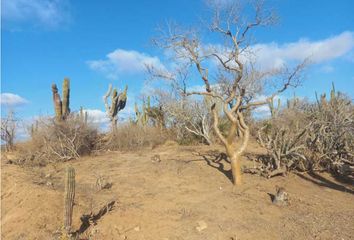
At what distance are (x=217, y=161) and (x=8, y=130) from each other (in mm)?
10736

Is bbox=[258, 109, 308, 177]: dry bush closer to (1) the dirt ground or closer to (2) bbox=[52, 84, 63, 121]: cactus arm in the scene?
(1) the dirt ground

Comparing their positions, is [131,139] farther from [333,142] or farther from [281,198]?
[281,198]

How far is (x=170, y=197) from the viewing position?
7488 millimetres

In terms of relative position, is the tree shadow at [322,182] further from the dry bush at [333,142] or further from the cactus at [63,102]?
the cactus at [63,102]

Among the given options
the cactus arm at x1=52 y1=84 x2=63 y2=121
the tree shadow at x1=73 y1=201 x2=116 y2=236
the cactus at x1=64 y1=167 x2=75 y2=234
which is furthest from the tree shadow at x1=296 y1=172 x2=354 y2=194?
the cactus arm at x1=52 y1=84 x2=63 y2=121

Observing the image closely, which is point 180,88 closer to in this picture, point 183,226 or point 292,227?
point 183,226

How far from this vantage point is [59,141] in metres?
13.4

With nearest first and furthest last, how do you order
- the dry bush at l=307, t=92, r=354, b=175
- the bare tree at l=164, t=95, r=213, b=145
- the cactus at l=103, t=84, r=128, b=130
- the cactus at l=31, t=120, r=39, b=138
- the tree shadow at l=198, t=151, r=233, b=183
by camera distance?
the dry bush at l=307, t=92, r=354, b=175 < the tree shadow at l=198, t=151, r=233, b=183 < the cactus at l=31, t=120, r=39, b=138 < the bare tree at l=164, t=95, r=213, b=145 < the cactus at l=103, t=84, r=128, b=130

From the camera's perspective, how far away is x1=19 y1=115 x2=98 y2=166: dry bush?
13.1m

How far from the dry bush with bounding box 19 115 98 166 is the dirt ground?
3.27m

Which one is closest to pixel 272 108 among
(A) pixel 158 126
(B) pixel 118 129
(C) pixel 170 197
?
(A) pixel 158 126

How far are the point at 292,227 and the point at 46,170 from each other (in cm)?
833

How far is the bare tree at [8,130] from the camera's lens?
16.3m

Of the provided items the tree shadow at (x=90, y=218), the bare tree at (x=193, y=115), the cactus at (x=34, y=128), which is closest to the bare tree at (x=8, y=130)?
the cactus at (x=34, y=128)
